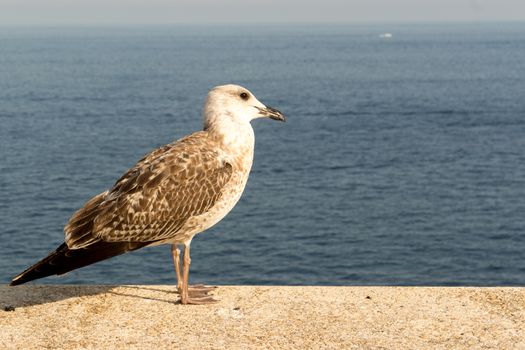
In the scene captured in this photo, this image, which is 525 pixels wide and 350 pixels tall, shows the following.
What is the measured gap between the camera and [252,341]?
27.8 ft

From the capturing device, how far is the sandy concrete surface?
8.48 metres

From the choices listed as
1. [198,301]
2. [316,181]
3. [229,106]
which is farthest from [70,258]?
[316,181]

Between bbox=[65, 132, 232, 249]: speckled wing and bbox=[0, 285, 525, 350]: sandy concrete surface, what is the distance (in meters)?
0.97

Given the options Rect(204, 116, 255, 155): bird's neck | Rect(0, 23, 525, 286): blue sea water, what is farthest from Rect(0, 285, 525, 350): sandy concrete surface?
Rect(0, 23, 525, 286): blue sea water

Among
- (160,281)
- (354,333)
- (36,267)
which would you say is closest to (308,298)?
(354,333)

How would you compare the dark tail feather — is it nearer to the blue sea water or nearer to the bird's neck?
the bird's neck

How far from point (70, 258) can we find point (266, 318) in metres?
2.52

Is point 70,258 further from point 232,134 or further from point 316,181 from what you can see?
point 316,181

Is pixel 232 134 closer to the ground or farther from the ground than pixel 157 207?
farther from the ground

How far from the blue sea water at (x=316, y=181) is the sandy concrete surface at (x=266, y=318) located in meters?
34.0

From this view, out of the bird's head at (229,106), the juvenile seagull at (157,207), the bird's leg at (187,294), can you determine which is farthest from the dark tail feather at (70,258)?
the bird's head at (229,106)

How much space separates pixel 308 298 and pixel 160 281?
34691mm

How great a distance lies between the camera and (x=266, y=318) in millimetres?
9227

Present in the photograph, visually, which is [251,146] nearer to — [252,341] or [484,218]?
[252,341]
